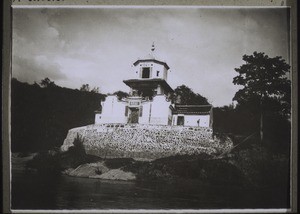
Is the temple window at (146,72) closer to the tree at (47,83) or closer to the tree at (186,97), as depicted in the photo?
the tree at (186,97)

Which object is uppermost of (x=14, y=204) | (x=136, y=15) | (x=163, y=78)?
(x=136, y=15)

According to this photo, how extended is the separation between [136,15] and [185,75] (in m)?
0.89

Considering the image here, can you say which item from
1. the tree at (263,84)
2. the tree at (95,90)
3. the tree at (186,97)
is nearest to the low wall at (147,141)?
the tree at (186,97)

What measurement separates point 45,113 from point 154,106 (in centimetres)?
126

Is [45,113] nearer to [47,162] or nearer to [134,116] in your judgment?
[47,162]

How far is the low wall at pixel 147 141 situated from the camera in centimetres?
412

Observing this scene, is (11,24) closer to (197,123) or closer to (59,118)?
(59,118)

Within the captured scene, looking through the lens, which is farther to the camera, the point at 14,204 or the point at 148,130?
the point at 148,130

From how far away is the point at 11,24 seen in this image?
3961 millimetres

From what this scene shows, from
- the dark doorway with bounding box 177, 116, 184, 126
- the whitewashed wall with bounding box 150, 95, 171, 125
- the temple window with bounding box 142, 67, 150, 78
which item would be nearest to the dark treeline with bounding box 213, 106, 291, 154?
the dark doorway with bounding box 177, 116, 184, 126

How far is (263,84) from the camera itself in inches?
165

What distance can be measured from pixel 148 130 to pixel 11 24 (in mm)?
1955

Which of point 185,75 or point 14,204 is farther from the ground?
point 185,75

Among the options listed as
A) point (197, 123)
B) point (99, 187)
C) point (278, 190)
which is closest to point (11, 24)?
point (99, 187)
